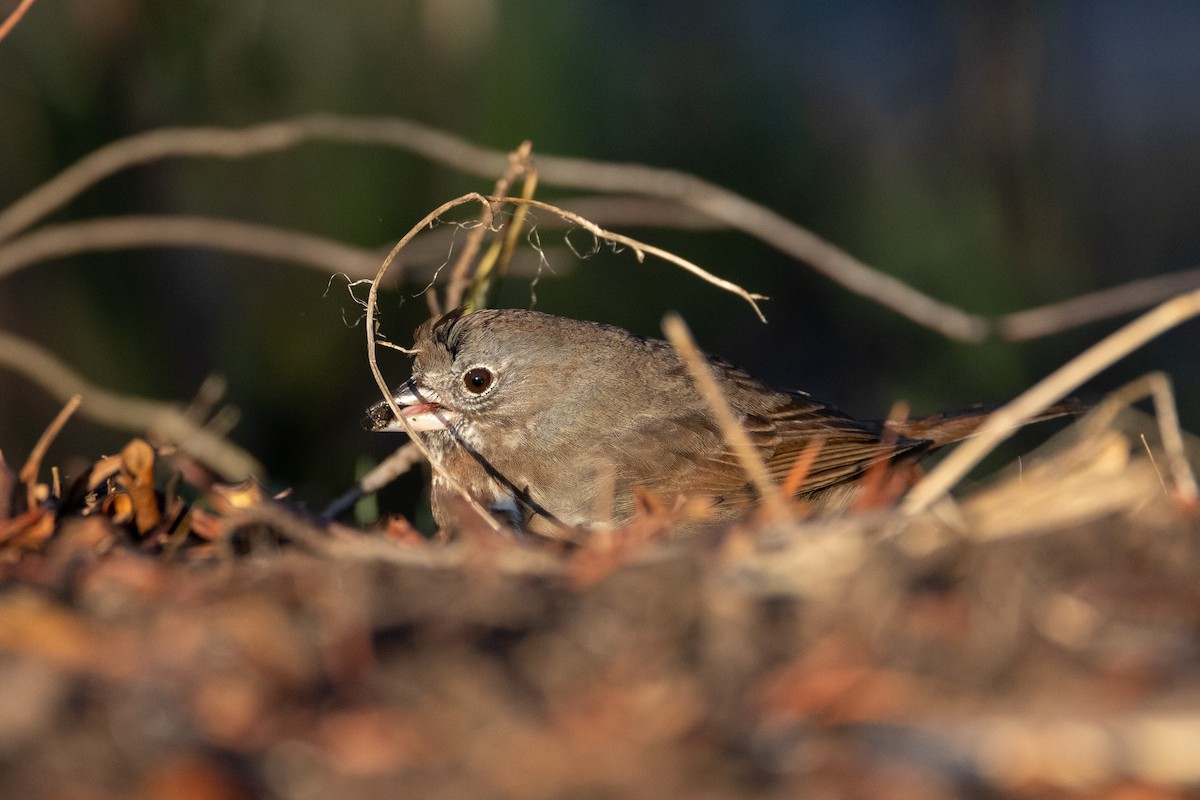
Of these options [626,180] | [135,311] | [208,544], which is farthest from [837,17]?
[208,544]

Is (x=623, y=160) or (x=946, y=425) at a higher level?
(x=623, y=160)

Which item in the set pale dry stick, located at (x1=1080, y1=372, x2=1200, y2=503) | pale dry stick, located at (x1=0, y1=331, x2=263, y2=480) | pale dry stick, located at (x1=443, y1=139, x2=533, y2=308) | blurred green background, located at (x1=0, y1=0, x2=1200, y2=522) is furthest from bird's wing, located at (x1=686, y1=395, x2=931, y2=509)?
blurred green background, located at (x1=0, y1=0, x2=1200, y2=522)

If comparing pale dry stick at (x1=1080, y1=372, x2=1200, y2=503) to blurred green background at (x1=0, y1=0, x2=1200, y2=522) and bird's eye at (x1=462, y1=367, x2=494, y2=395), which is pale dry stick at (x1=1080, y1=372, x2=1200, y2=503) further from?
blurred green background at (x1=0, y1=0, x2=1200, y2=522)

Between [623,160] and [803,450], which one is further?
[623,160]

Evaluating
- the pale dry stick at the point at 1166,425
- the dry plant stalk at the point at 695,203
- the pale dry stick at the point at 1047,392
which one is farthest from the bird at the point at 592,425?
the pale dry stick at the point at 1047,392

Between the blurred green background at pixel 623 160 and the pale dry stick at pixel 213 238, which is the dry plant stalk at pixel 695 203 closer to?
the pale dry stick at pixel 213 238

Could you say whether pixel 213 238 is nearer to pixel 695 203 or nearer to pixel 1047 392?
pixel 695 203

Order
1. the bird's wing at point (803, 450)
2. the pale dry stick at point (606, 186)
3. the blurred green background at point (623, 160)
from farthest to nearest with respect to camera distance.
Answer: the blurred green background at point (623, 160)
the bird's wing at point (803, 450)
the pale dry stick at point (606, 186)

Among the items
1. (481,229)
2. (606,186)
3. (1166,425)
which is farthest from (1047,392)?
(606,186)
